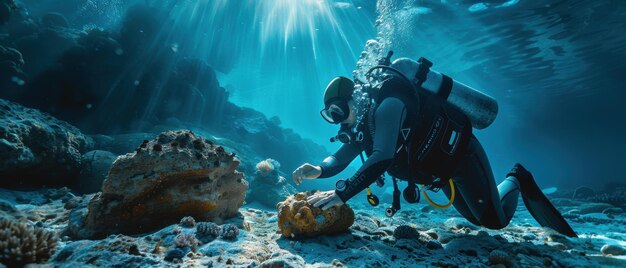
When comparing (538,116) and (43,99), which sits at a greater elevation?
(538,116)

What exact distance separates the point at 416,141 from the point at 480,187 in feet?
5.09

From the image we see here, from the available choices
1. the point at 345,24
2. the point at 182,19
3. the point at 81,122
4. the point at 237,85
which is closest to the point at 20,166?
the point at 81,122

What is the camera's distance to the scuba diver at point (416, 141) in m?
3.37

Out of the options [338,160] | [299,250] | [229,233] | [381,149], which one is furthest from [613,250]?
[229,233]

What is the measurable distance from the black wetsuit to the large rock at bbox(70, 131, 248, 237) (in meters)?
1.83

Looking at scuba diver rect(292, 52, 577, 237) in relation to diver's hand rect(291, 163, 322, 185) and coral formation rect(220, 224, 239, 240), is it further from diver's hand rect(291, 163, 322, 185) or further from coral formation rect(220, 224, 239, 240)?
coral formation rect(220, 224, 239, 240)

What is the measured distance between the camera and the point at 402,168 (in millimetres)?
4047

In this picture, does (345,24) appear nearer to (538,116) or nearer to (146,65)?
(146,65)

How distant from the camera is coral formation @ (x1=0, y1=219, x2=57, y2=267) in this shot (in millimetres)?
2127

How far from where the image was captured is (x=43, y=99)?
1198 centimetres

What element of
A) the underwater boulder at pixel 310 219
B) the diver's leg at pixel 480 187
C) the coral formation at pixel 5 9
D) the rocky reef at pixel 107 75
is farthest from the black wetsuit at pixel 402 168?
the coral formation at pixel 5 9

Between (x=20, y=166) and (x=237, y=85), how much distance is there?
47.6 m

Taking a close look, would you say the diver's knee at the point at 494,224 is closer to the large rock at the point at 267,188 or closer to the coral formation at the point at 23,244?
the coral formation at the point at 23,244

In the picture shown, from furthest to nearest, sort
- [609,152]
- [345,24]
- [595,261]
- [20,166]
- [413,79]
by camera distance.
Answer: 1. [609,152]
2. [345,24]
3. [20,166]
4. [413,79]
5. [595,261]
